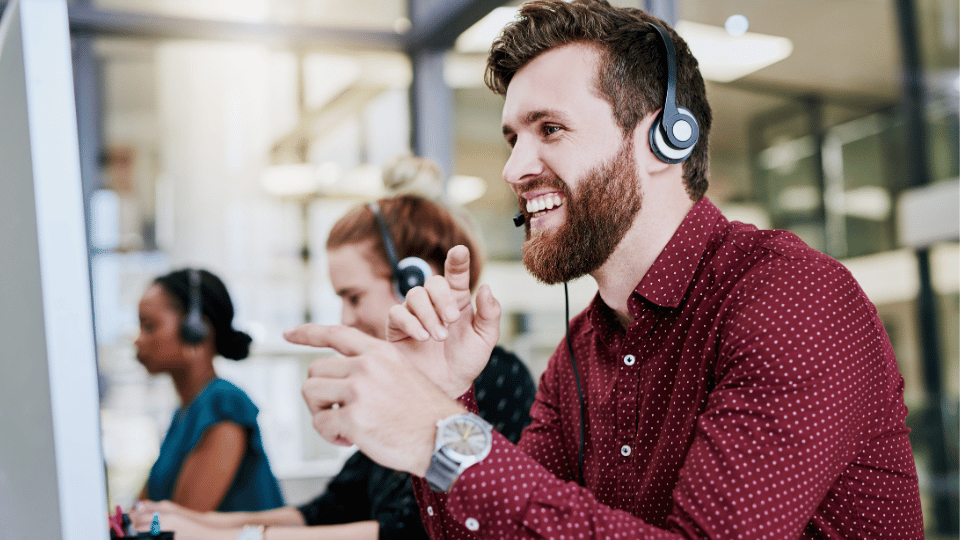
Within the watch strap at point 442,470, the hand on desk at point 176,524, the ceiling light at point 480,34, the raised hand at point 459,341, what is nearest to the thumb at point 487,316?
the raised hand at point 459,341

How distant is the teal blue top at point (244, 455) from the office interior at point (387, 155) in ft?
1.28

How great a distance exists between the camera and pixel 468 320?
0.95m

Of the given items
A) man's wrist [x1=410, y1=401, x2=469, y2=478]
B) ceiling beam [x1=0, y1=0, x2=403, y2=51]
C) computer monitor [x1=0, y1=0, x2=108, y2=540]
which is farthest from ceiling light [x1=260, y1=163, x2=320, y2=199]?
computer monitor [x1=0, y1=0, x2=108, y2=540]

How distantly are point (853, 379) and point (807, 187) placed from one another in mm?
1871

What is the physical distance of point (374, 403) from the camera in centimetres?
66

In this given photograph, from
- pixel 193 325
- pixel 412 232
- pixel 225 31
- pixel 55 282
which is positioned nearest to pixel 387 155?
pixel 225 31

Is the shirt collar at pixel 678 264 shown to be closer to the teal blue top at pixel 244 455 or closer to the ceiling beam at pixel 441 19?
the teal blue top at pixel 244 455

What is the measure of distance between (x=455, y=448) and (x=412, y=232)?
0.98 m

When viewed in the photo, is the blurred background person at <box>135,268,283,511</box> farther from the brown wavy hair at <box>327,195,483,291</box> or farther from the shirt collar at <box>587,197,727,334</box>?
the shirt collar at <box>587,197,727,334</box>

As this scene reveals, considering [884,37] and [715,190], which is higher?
[884,37]

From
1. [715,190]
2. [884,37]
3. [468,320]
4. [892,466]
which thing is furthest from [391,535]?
[884,37]

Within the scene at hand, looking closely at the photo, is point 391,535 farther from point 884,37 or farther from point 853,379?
point 884,37

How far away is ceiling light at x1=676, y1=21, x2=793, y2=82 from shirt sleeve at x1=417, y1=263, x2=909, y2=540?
4.65 feet

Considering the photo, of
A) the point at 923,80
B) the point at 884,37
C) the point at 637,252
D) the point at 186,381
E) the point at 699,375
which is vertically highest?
the point at 884,37
